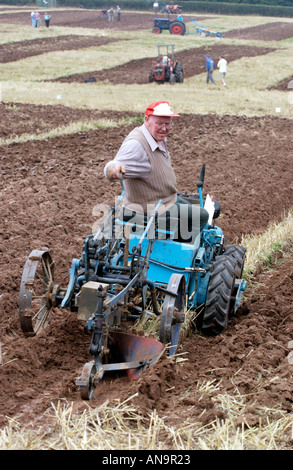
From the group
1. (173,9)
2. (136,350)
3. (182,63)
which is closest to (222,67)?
(182,63)

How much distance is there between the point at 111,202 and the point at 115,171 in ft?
15.3

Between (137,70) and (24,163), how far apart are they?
21.4 meters

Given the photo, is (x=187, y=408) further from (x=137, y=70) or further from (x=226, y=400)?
(x=137, y=70)

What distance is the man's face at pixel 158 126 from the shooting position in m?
5.55

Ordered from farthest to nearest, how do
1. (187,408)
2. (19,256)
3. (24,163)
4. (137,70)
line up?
(137,70), (24,163), (19,256), (187,408)

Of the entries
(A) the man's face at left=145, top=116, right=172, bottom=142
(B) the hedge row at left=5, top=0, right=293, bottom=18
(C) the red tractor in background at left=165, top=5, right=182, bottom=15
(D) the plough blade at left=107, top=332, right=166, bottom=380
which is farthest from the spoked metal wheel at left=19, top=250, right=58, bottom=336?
(B) the hedge row at left=5, top=0, right=293, bottom=18

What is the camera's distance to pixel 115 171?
5066mm

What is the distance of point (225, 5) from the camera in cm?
6341

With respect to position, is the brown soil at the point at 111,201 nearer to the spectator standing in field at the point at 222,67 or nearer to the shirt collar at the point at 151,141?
the shirt collar at the point at 151,141

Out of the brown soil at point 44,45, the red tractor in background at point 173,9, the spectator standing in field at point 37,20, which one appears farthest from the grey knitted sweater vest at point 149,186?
the red tractor in background at point 173,9

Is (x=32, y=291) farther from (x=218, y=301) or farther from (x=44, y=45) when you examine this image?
(x=44, y=45)

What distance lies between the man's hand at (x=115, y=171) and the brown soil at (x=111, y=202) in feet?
4.70

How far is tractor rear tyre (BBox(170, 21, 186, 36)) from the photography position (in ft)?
151

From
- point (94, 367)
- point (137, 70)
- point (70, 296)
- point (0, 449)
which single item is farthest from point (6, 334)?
point (137, 70)
